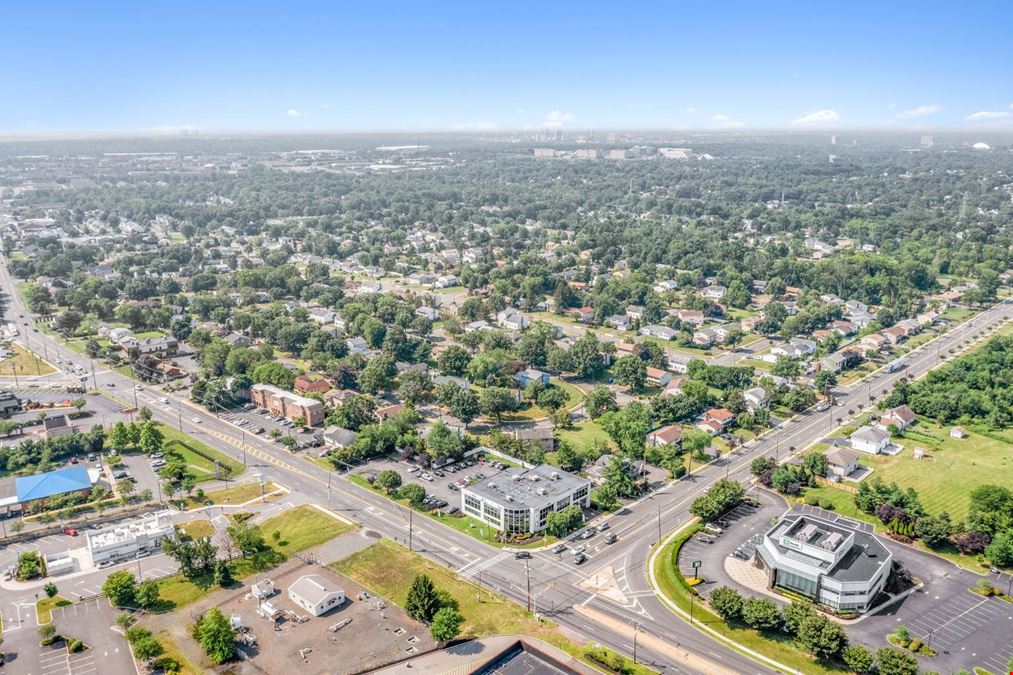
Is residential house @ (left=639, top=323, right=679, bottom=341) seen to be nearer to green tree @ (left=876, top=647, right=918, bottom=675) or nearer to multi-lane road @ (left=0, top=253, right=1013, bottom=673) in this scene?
multi-lane road @ (left=0, top=253, right=1013, bottom=673)

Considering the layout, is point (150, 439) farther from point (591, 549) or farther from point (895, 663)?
point (895, 663)

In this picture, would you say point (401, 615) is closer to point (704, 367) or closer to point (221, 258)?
point (704, 367)

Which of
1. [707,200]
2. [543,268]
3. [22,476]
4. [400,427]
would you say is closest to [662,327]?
[543,268]

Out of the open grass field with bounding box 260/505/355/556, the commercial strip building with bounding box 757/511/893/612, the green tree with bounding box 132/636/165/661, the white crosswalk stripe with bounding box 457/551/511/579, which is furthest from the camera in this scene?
the open grass field with bounding box 260/505/355/556

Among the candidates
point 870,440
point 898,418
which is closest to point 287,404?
point 870,440

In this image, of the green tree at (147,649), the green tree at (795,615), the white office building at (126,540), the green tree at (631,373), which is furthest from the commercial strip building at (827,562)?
the white office building at (126,540)

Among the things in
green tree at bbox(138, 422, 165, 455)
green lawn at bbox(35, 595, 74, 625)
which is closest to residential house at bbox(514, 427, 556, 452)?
green tree at bbox(138, 422, 165, 455)
